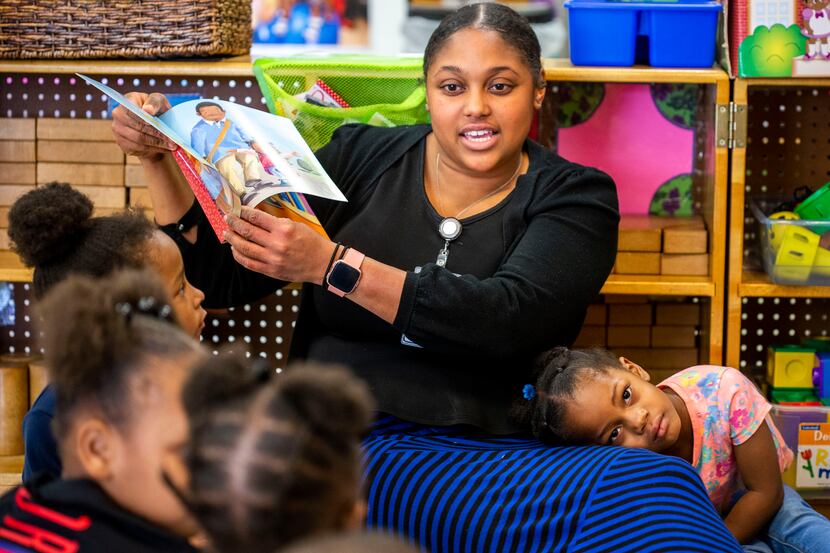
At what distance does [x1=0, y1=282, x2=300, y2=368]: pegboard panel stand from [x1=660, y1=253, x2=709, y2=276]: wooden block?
109cm

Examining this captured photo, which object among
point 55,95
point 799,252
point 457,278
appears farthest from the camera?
point 55,95

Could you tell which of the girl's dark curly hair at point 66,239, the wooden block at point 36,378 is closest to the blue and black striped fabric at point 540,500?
the girl's dark curly hair at point 66,239

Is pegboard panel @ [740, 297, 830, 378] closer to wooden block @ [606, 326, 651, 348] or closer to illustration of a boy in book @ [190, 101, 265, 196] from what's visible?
wooden block @ [606, 326, 651, 348]

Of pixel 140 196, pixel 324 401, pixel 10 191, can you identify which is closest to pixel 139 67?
pixel 140 196

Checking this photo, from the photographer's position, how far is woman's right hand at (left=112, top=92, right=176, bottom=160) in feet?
6.72

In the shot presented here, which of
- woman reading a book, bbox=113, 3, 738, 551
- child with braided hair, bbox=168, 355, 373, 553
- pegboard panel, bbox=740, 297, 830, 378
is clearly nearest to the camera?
child with braided hair, bbox=168, 355, 373, 553

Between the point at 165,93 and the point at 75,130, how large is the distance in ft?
0.87

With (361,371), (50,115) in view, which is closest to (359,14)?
(50,115)

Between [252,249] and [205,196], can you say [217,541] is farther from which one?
[205,196]

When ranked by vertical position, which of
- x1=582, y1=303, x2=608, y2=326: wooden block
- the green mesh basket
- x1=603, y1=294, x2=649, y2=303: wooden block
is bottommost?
x1=582, y1=303, x2=608, y2=326: wooden block

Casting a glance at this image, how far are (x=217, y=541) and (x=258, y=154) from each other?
1.09m

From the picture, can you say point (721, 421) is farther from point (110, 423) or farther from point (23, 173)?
point (23, 173)

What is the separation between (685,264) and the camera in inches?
106

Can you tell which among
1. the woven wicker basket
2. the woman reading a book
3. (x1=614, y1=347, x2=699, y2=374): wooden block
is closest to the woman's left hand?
the woman reading a book
